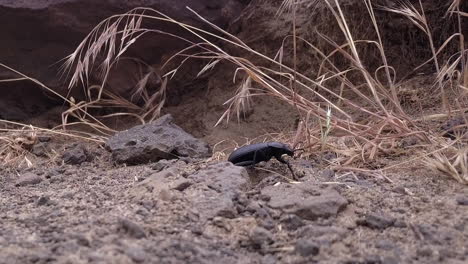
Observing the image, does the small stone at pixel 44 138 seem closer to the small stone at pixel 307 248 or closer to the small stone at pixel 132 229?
the small stone at pixel 132 229

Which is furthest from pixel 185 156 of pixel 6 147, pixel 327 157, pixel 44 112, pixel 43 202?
pixel 44 112

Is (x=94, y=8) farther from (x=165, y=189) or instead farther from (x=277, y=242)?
(x=277, y=242)

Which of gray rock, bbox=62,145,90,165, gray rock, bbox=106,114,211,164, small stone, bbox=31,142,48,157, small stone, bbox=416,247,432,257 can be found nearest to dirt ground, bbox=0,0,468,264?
small stone, bbox=416,247,432,257

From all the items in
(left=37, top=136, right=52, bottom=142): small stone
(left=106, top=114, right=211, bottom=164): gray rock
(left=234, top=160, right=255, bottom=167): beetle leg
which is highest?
(left=234, top=160, right=255, bottom=167): beetle leg

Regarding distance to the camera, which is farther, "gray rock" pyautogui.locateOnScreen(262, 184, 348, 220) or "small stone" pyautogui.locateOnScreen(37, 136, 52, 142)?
"small stone" pyautogui.locateOnScreen(37, 136, 52, 142)

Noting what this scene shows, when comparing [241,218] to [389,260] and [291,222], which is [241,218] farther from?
[389,260]

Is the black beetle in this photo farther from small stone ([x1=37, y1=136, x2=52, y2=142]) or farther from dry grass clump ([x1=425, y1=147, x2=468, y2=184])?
small stone ([x1=37, y1=136, x2=52, y2=142])
